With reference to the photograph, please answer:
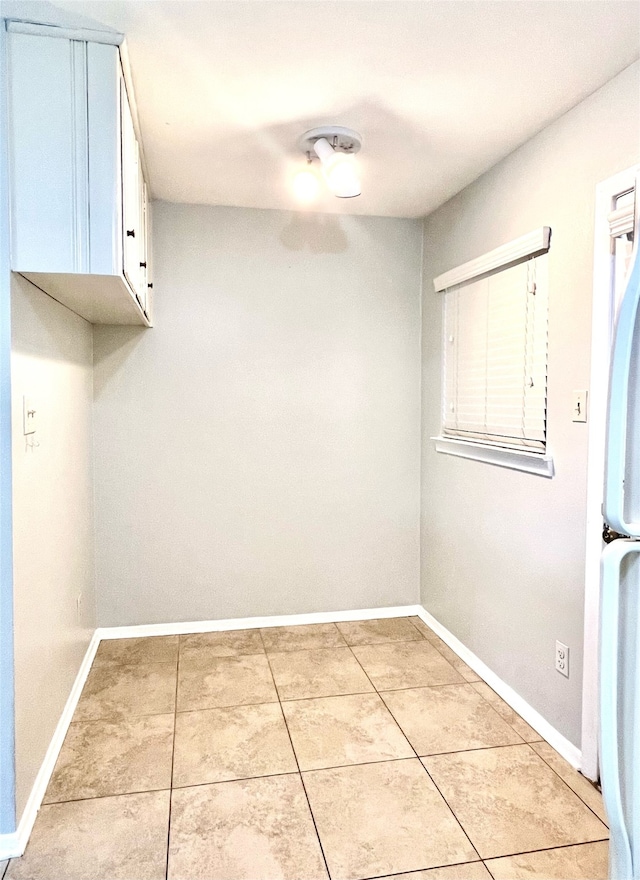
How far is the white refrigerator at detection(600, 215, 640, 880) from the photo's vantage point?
919 mm

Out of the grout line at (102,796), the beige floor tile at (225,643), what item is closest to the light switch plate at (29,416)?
the grout line at (102,796)

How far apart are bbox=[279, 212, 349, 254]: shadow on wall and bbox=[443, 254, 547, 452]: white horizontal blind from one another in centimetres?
74

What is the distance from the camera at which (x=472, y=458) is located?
2857 millimetres

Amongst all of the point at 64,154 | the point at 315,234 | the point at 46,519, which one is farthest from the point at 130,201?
the point at 315,234

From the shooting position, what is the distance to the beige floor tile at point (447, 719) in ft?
7.34

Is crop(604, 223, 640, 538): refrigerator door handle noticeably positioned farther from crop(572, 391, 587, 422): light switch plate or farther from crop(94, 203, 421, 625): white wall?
crop(94, 203, 421, 625): white wall

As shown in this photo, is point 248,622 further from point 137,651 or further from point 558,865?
point 558,865

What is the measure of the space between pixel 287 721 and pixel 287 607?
1.06m

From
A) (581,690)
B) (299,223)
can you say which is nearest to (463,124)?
(299,223)

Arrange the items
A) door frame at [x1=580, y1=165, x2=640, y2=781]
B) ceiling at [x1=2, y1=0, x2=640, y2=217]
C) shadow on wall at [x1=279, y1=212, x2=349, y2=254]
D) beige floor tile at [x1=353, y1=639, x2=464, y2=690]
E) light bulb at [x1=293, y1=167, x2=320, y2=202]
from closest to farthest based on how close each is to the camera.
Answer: ceiling at [x1=2, y1=0, x2=640, y2=217] → door frame at [x1=580, y1=165, x2=640, y2=781] → light bulb at [x1=293, y1=167, x2=320, y2=202] → beige floor tile at [x1=353, y1=639, x2=464, y2=690] → shadow on wall at [x1=279, y1=212, x2=349, y2=254]

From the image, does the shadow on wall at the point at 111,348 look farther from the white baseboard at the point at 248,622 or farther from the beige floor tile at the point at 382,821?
the beige floor tile at the point at 382,821

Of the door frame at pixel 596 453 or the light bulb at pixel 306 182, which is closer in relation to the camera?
the door frame at pixel 596 453

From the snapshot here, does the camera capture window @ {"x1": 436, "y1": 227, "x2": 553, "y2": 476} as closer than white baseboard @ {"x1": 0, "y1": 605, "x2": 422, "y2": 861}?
No

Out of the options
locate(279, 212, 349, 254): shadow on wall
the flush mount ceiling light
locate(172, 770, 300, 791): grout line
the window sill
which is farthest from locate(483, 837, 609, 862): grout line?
locate(279, 212, 349, 254): shadow on wall
